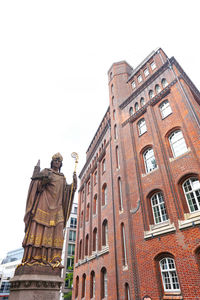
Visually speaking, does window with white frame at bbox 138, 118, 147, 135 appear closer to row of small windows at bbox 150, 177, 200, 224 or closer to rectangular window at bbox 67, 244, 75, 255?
row of small windows at bbox 150, 177, 200, 224

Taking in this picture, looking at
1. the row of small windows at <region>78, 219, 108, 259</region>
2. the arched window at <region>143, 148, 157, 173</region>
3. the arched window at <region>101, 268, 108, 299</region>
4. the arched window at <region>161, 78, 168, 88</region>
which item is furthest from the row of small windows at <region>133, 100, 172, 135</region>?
the arched window at <region>101, 268, 108, 299</region>

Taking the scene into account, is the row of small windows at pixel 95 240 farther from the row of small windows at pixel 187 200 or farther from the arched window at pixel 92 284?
the row of small windows at pixel 187 200

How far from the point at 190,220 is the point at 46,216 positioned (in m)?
7.94

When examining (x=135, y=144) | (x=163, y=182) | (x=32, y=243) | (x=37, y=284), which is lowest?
(x=37, y=284)

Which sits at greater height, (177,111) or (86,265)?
(177,111)

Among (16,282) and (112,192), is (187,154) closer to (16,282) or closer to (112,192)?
(112,192)

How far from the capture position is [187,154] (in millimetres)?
11438

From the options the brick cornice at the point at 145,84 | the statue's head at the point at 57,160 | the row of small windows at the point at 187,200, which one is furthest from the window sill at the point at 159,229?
the brick cornice at the point at 145,84

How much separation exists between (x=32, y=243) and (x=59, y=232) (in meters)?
0.70

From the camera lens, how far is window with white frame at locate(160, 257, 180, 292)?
935 centimetres

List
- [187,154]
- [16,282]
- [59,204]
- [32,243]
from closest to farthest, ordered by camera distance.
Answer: [16,282] → [32,243] → [59,204] → [187,154]

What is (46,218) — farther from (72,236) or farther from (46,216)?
(72,236)

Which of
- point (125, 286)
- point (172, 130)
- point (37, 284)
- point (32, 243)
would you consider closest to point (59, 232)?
point (32, 243)

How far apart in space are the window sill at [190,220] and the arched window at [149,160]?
4344mm
